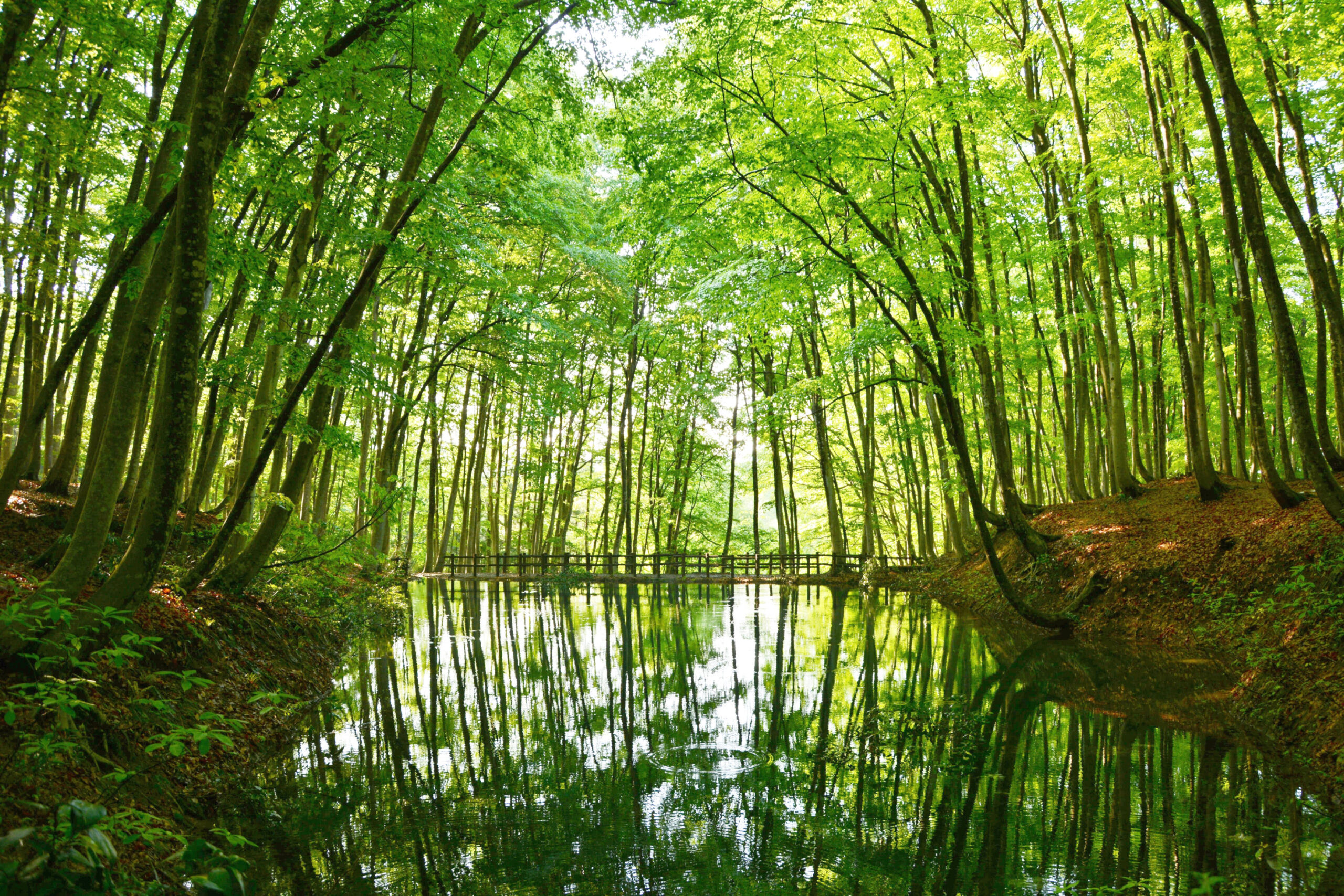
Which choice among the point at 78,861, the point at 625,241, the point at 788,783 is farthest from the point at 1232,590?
the point at 78,861

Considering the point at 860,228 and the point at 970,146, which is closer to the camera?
the point at 860,228

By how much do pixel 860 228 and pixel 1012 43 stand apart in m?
6.31

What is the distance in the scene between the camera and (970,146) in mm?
13500

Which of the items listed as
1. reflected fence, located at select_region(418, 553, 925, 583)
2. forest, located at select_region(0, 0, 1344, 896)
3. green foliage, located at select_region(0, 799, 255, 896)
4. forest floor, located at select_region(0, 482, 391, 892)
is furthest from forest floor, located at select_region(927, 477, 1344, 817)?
reflected fence, located at select_region(418, 553, 925, 583)

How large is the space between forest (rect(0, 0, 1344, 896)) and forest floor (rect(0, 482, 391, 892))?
0.09m

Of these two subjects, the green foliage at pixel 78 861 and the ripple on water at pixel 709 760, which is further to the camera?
the ripple on water at pixel 709 760

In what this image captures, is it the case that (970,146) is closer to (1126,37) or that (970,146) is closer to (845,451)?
(1126,37)

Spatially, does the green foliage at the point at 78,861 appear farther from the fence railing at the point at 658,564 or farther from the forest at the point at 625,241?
the fence railing at the point at 658,564

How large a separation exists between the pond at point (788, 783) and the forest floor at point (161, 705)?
40 cm

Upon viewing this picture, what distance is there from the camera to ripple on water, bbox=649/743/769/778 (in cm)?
539

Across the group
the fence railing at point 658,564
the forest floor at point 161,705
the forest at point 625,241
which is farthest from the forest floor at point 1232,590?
the fence railing at point 658,564

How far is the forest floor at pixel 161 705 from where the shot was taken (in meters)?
3.12

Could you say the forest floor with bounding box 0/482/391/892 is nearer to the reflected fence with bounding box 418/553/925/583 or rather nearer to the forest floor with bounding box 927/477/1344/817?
the forest floor with bounding box 927/477/1344/817

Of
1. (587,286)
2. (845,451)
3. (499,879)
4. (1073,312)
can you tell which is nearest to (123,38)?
(499,879)
